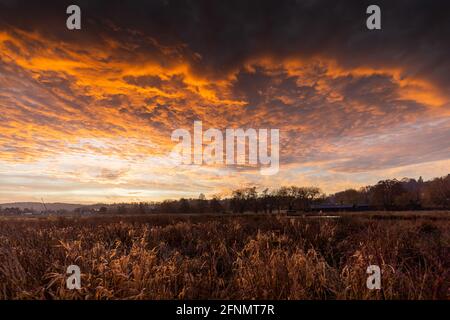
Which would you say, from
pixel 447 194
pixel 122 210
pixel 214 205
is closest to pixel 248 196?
pixel 214 205

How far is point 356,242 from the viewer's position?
27.2ft

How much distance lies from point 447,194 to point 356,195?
184 feet

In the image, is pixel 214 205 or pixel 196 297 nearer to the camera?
pixel 196 297

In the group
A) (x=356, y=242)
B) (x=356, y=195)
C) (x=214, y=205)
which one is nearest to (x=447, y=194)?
(x=356, y=195)
